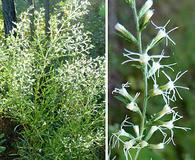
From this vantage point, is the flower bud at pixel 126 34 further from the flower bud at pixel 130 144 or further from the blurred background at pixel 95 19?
the flower bud at pixel 130 144

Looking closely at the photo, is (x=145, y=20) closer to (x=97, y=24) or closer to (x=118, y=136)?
(x=97, y=24)

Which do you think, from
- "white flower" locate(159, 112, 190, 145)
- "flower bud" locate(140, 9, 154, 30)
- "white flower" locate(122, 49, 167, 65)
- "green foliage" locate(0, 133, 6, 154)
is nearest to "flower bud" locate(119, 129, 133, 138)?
"white flower" locate(159, 112, 190, 145)

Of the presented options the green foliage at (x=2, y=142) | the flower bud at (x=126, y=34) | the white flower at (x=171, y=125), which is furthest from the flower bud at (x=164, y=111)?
the green foliage at (x=2, y=142)

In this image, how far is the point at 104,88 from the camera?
177 centimetres

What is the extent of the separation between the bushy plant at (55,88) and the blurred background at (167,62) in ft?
0.23

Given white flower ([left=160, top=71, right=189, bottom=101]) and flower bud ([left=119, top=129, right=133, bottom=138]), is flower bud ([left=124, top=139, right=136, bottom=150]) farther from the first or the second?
white flower ([left=160, top=71, right=189, bottom=101])

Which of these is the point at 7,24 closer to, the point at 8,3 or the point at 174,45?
the point at 8,3

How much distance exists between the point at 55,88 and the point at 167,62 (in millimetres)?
470

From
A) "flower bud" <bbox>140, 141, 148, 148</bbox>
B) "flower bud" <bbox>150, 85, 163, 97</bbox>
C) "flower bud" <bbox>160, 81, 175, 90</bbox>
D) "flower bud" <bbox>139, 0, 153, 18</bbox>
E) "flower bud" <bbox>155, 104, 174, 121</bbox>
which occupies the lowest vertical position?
"flower bud" <bbox>140, 141, 148, 148</bbox>

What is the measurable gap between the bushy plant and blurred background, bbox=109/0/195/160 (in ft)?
0.23

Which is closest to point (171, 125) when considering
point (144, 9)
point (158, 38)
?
point (158, 38)

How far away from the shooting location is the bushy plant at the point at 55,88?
179 centimetres

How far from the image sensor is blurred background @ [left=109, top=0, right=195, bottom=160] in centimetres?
164

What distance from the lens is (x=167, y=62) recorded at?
167 cm
